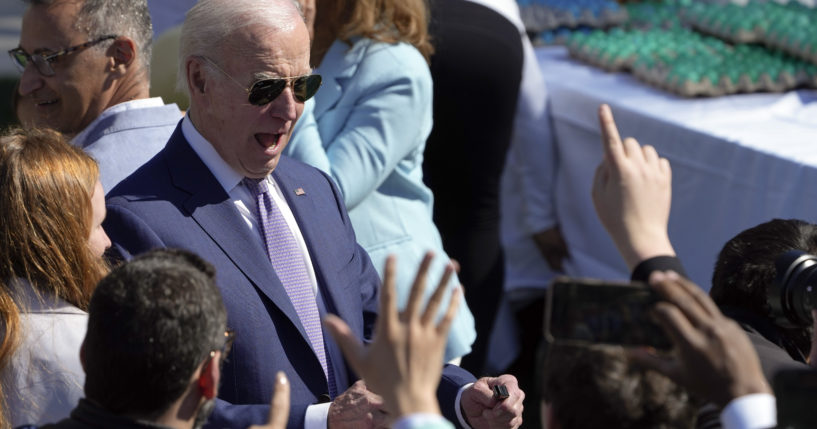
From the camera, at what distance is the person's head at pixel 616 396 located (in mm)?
1411

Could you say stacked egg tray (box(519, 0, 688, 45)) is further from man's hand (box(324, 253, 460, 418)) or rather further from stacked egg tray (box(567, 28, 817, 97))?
man's hand (box(324, 253, 460, 418))

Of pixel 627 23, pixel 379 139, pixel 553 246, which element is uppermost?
pixel 379 139

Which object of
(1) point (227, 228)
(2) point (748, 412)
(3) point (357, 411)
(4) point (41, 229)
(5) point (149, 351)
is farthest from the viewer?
(1) point (227, 228)

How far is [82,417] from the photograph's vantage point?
1461 millimetres

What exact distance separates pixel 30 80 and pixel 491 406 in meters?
1.46

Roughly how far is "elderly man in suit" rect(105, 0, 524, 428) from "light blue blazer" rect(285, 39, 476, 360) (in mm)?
456

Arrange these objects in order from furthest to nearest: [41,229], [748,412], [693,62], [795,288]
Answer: [693,62], [41,229], [795,288], [748,412]

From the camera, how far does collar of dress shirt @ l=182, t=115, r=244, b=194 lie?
217 cm

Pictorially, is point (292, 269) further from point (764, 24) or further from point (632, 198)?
point (764, 24)

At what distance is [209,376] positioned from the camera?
1517 millimetres

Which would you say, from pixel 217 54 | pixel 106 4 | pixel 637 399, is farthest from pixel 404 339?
pixel 106 4

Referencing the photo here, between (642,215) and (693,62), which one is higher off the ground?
(642,215)

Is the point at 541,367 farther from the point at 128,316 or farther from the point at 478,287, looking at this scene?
the point at 478,287

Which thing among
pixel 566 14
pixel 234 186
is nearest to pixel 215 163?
pixel 234 186
